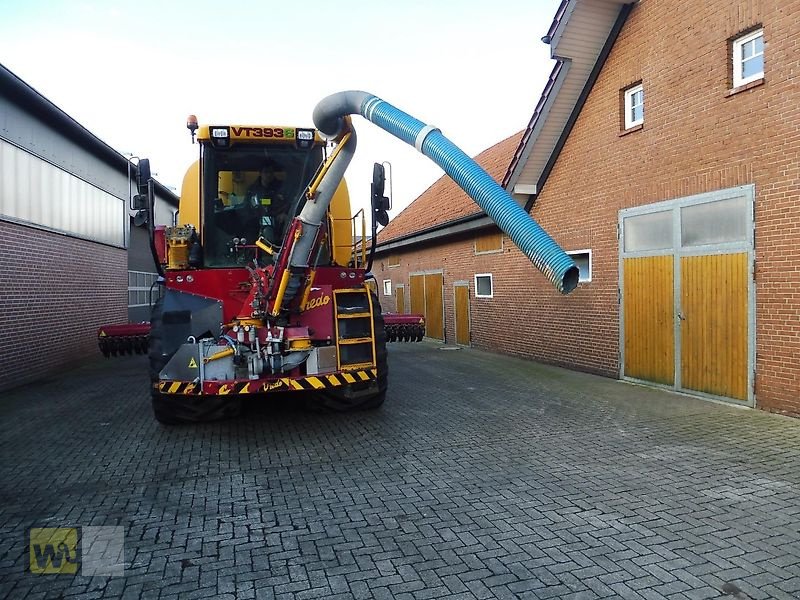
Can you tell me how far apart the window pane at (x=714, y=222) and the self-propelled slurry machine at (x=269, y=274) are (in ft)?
14.5

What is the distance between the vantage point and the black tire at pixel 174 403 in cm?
631

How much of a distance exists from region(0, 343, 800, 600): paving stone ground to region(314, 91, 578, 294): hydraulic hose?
1.74 meters

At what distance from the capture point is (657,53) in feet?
28.6

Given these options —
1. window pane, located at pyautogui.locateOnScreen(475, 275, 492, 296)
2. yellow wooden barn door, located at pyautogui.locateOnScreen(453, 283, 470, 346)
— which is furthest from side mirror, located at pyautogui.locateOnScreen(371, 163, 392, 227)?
yellow wooden barn door, located at pyautogui.locateOnScreen(453, 283, 470, 346)

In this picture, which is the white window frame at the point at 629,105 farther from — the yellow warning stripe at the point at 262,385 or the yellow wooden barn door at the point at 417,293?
the yellow wooden barn door at the point at 417,293

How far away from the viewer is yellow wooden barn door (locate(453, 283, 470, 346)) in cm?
1557

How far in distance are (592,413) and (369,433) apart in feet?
9.58

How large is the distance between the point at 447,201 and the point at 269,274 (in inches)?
468

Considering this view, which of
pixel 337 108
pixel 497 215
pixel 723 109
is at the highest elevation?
pixel 723 109

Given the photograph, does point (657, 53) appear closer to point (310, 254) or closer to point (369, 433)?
point (310, 254)

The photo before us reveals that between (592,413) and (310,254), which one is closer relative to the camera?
(310,254)

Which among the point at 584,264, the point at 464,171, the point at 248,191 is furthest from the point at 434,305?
the point at 464,171

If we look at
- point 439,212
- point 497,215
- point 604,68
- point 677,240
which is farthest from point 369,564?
point 439,212

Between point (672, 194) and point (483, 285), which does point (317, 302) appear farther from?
point (483, 285)
